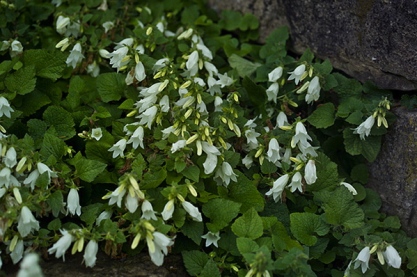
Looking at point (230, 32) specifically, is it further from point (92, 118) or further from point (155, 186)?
point (155, 186)

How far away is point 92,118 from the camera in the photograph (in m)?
4.18

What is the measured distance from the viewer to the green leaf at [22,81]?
4262 millimetres

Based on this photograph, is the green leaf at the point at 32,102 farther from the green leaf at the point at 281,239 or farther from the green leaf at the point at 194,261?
the green leaf at the point at 281,239

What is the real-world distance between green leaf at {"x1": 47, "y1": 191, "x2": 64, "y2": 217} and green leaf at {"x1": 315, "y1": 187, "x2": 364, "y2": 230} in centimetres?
157

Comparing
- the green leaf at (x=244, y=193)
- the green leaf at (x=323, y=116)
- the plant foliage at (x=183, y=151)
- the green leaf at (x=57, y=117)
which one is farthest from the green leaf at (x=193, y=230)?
the green leaf at (x=323, y=116)

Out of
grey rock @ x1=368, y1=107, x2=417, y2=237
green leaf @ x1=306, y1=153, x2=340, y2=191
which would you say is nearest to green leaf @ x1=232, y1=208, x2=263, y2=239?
green leaf @ x1=306, y1=153, x2=340, y2=191

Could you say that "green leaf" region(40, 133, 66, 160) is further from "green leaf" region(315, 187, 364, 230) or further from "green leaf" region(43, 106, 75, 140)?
"green leaf" region(315, 187, 364, 230)

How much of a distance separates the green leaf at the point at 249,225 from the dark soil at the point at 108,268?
39cm

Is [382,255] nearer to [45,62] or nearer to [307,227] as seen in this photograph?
[307,227]

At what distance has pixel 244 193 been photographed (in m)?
3.97

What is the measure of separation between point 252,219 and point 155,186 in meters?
0.60

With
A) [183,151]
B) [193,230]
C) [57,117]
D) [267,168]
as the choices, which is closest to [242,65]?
[267,168]

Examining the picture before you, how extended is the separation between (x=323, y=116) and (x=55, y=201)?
2.01 m

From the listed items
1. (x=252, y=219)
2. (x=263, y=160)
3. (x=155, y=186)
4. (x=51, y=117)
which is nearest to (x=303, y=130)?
(x=263, y=160)
